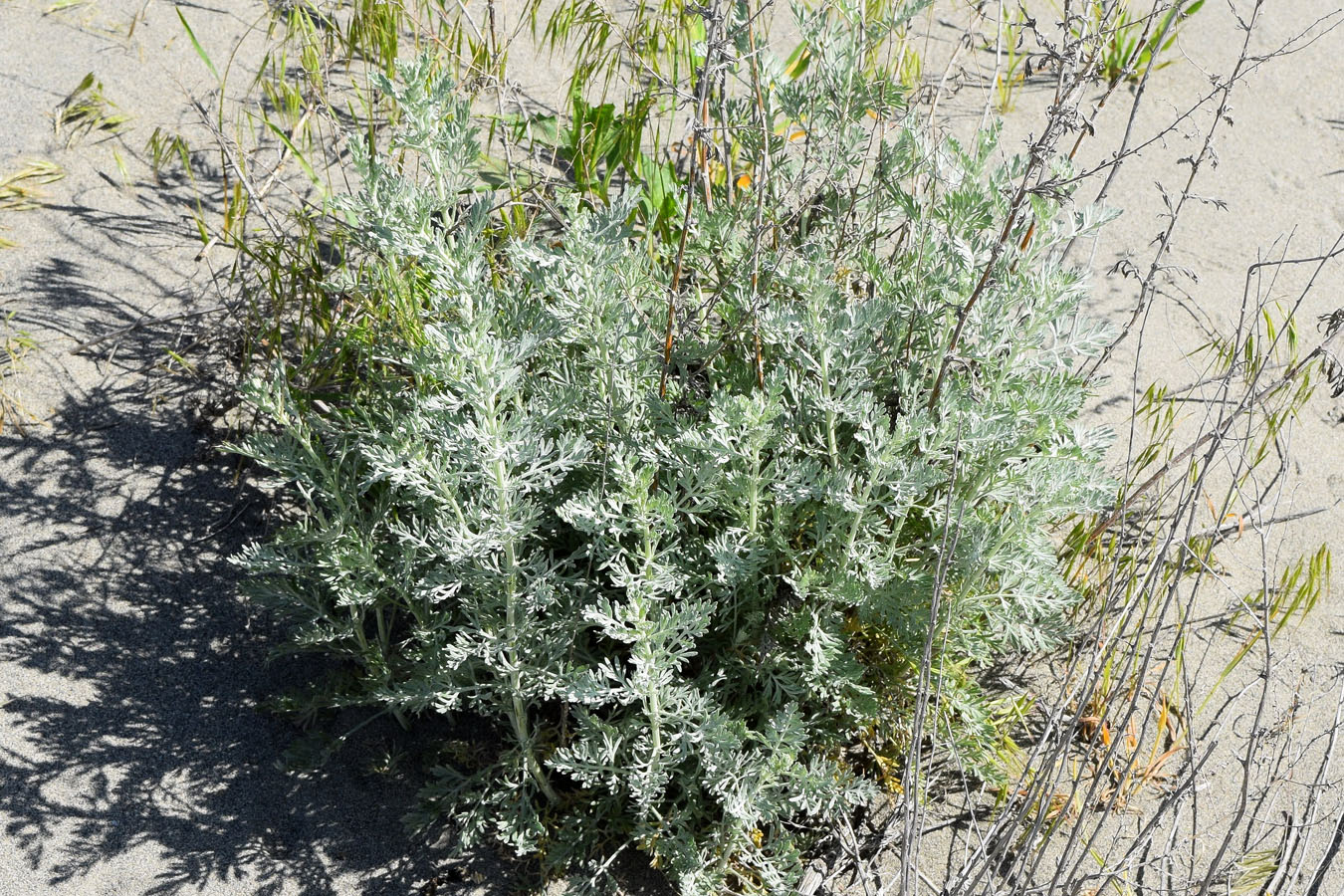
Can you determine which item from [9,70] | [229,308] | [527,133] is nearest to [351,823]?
[229,308]

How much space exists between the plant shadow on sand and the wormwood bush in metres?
0.18

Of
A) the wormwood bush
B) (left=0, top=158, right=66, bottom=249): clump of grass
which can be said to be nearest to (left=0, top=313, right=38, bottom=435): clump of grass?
(left=0, top=158, right=66, bottom=249): clump of grass

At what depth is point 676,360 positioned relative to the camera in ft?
8.36

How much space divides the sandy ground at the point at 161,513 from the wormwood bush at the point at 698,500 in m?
0.27

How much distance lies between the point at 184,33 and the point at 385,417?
253cm

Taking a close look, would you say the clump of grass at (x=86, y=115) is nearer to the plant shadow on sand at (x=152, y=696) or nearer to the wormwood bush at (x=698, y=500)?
the plant shadow on sand at (x=152, y=696)

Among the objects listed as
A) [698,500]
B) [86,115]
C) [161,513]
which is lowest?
[698,500]

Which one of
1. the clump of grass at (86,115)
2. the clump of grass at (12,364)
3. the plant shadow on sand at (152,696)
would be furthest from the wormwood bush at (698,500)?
the clump of grass at (86,115)

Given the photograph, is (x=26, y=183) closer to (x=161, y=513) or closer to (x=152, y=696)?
(x=161, y=513)

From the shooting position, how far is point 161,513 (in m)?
3.04

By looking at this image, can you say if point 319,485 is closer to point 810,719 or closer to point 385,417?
point 385,417

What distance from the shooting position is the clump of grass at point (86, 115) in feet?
12.6

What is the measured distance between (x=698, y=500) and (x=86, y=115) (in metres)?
2.77

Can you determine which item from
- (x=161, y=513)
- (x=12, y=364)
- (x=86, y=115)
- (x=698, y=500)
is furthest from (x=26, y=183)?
(x=698, y=500)
